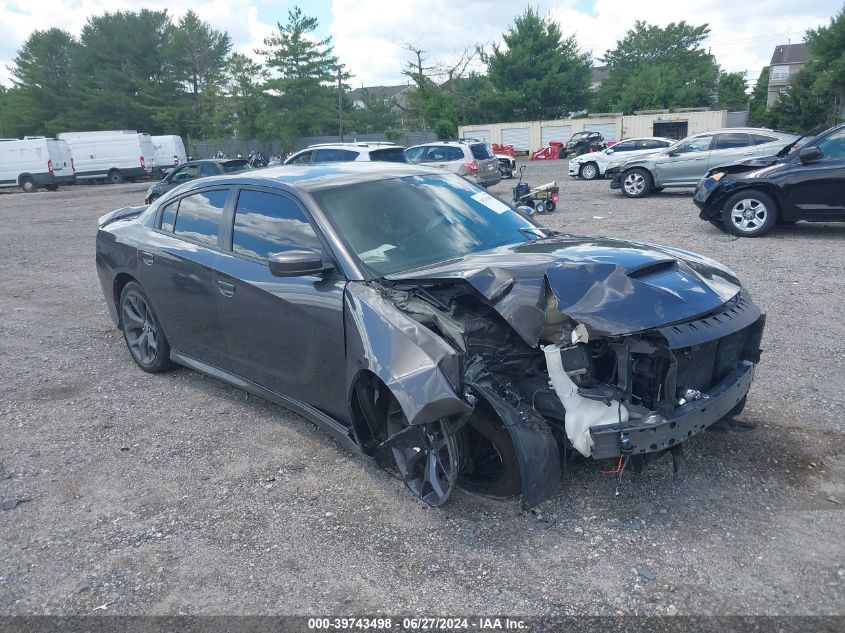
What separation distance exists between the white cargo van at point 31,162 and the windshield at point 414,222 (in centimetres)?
3038

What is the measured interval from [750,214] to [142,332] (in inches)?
345

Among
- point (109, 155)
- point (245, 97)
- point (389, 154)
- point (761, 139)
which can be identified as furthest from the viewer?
point (245, 97)

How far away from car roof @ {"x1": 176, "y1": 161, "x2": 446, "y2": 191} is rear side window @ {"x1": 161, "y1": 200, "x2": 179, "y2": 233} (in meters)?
0.26

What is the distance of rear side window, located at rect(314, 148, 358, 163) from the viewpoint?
50.0 ft

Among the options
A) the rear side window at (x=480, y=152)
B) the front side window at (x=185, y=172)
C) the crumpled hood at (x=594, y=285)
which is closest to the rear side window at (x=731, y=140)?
the rear side window at (x=480, y=152)

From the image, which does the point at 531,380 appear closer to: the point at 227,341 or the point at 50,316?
the point at 227,341

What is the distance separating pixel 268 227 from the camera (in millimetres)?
4020

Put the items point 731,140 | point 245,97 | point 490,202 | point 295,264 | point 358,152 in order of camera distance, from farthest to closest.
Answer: point 245,97
point 731,140
point 358,152
point 490,202
point 295,264

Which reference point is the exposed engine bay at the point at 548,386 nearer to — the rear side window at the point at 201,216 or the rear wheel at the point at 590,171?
the rear side window at the point at 201,216

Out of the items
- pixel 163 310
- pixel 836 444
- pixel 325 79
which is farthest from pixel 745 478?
pixel 325 79

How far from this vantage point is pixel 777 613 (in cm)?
244

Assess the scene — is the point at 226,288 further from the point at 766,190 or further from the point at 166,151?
the point at 166,151

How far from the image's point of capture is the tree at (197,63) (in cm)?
5206

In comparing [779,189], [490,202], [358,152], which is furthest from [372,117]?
[490,202]
